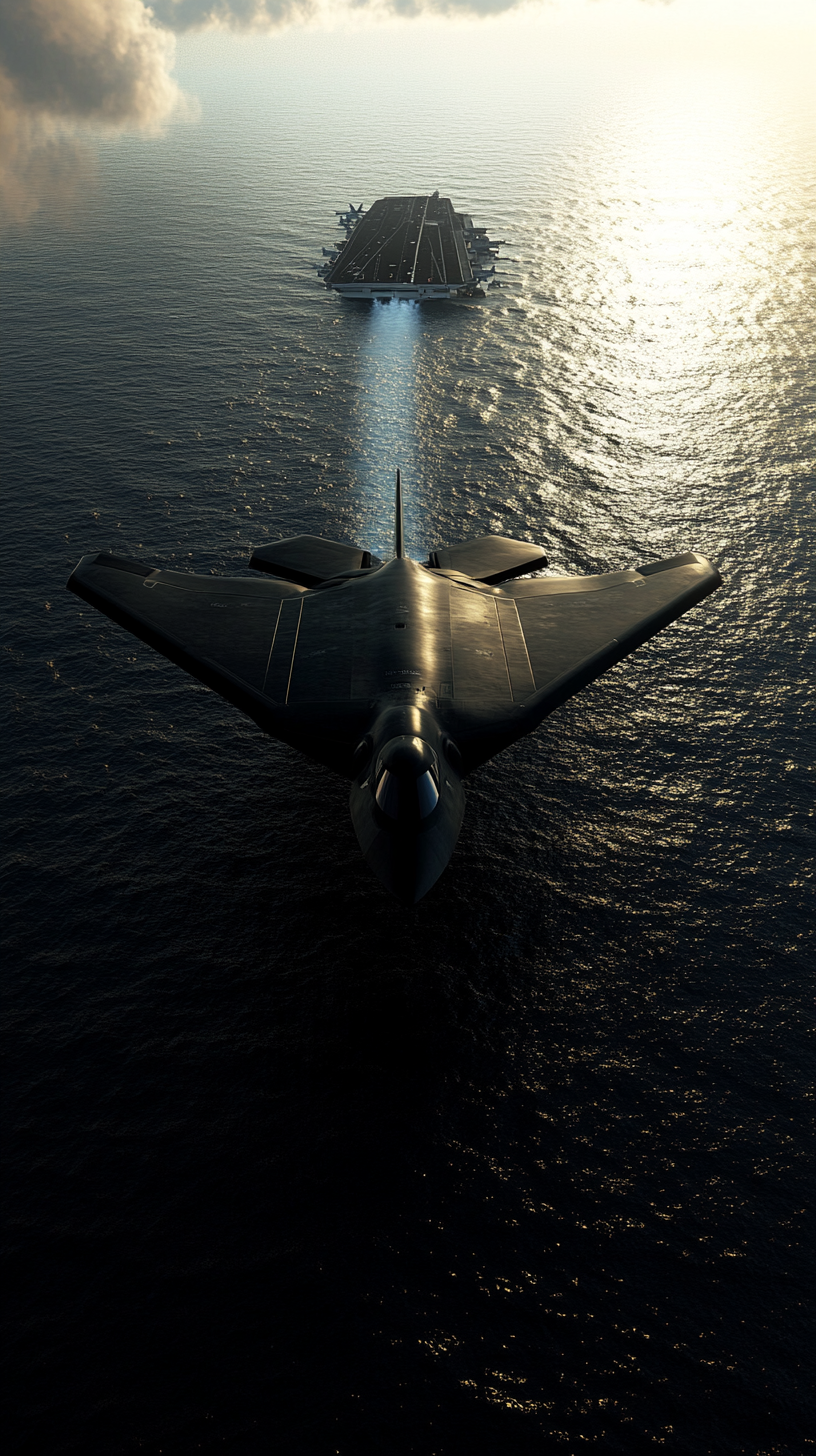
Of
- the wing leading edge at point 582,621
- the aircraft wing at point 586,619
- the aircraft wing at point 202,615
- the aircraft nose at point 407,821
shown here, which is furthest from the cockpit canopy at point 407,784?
the aircraft wing at point 202,615

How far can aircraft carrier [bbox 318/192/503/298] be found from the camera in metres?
115

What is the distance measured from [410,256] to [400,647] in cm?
11978

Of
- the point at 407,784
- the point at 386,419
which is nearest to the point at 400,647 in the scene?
the point at 407,784

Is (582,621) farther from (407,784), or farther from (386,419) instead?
(386,419)

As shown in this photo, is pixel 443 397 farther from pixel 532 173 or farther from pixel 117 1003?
pixel 532 173

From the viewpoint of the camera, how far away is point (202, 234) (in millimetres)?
140875

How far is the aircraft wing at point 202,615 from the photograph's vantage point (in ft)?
121

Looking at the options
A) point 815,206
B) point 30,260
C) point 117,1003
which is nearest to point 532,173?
point 815,206

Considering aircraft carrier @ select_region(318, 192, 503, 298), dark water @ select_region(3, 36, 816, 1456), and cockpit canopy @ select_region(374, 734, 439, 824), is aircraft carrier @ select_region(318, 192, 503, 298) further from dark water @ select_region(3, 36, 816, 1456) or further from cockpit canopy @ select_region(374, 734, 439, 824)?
cockpit canopy @ select_region(374, 734, 439, 824)

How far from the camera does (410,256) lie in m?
131

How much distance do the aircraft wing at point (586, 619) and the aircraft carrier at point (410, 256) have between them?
89.5 meters

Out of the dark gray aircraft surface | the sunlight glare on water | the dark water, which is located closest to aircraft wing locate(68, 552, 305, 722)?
the dark gray aircraft surface

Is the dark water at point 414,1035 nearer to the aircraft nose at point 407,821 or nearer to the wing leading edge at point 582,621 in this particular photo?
the aircraft nose at point 407,821

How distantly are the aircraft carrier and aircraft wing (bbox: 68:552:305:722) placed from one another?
90.7 m
